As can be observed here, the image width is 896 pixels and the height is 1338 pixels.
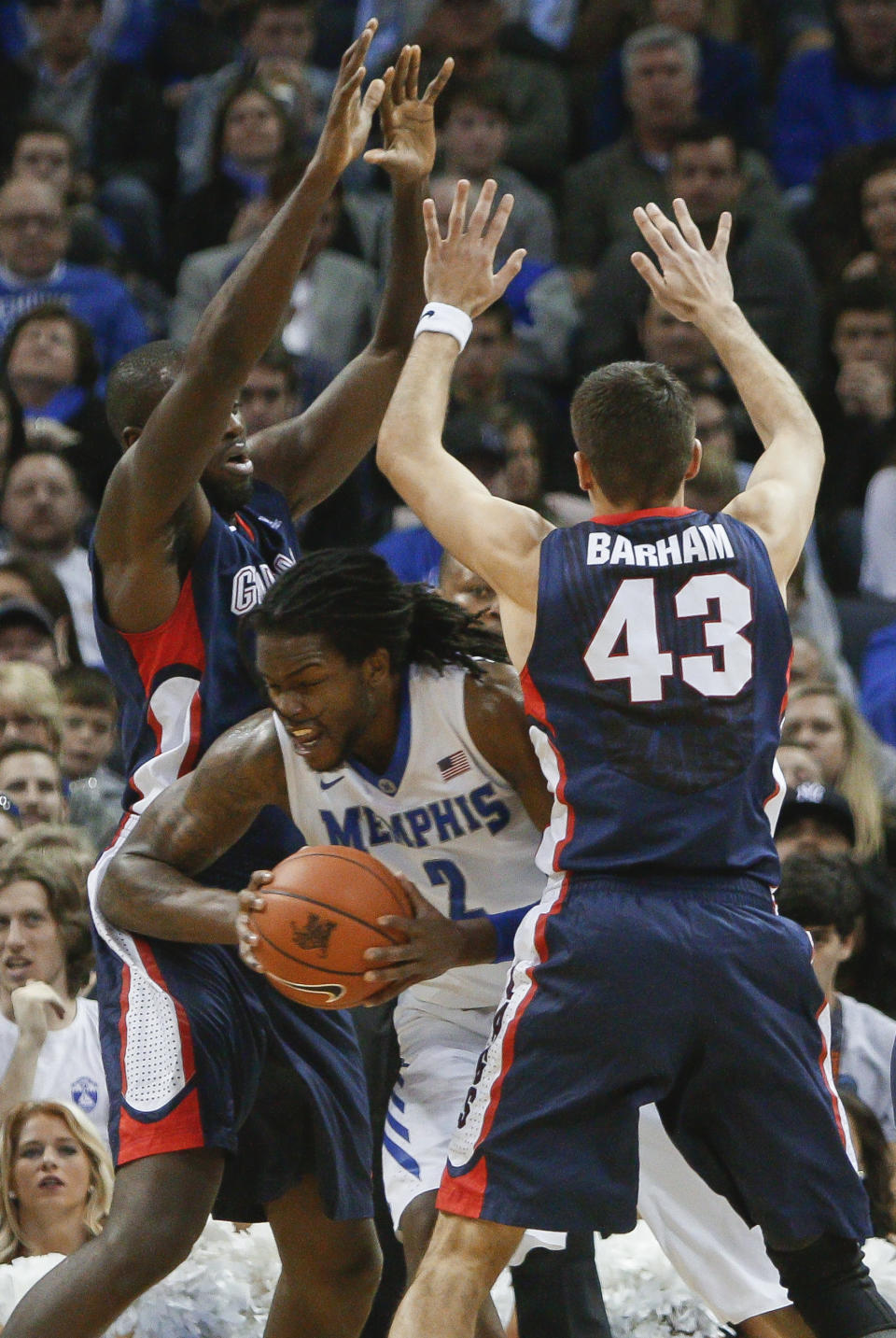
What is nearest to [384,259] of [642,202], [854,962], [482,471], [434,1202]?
[642,202]

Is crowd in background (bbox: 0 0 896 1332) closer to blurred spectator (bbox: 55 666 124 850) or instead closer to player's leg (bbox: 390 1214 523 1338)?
blurred spectator (bbox: 55 666 124 850)

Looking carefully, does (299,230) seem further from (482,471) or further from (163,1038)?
(482,471)

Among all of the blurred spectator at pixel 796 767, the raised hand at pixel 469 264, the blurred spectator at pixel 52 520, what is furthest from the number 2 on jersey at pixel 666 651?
the blurred spectator at pixel 52 520

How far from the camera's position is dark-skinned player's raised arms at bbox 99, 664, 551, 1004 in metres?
3.78

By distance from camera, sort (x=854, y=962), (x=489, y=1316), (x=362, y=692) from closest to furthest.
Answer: (x=362, y=692)
(x=489, y=1316)
(x=854, y=962)

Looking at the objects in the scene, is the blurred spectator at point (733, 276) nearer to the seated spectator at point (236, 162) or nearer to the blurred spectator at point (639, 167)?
the blurred spectator at point (639, 167)

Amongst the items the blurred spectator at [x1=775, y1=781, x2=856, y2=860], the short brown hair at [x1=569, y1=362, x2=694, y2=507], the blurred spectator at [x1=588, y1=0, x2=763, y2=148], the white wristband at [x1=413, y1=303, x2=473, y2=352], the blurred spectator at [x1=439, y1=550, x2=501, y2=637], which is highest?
the blurred spectator at [x1=588, y1=0, x2=763, y2=148]

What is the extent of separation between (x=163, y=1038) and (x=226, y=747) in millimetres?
612

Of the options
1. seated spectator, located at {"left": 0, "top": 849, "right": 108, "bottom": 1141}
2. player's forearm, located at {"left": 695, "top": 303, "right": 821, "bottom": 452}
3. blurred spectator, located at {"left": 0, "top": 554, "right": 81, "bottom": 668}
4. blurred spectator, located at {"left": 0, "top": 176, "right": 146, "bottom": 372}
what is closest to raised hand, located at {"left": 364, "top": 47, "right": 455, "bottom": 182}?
player's forearm, located at {"left": 695, "top": 303, "right": 821, "bottom": 452}

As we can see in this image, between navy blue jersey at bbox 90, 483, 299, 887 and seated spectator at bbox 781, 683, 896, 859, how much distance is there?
2.98 m

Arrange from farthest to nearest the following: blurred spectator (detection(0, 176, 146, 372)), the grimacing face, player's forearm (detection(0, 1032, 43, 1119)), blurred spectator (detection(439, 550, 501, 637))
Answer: blurred spectator (detection(0, 176, 146, 372)), player's forearm (detection(0, 1032, 43, 1119)), blurred spectator (detection(439, 550, 501, 637)), the grimacing face

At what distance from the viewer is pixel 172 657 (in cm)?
430

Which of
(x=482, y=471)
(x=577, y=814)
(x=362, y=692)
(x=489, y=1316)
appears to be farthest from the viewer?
(x=482, y=471)

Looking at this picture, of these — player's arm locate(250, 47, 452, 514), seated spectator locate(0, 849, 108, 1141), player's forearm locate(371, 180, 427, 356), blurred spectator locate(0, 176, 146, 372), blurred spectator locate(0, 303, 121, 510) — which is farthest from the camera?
blurred spectator locate(0, 176, 146, 372)
